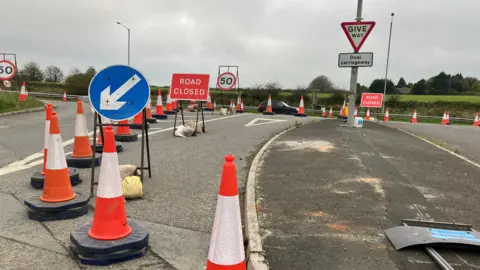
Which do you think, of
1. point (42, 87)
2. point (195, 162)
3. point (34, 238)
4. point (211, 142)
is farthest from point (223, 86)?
point (42, 87)

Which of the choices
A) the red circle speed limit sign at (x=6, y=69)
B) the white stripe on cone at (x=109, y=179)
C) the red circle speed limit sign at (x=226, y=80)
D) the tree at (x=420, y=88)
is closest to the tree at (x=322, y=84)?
the tree at (x=420, y=88)

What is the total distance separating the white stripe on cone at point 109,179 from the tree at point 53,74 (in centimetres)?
6677

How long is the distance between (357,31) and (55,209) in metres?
10.1

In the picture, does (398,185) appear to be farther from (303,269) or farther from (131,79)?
(131,79)

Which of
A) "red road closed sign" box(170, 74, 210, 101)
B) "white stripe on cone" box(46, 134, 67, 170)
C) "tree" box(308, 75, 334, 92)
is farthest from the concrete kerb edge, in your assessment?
"tree" box(308, 75, 334, 92)

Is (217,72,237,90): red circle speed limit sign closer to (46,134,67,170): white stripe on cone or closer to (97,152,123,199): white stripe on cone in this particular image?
(46,134,67,170): white stripe on cone

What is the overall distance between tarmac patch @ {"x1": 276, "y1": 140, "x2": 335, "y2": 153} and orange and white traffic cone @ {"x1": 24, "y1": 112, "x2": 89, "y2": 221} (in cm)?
535

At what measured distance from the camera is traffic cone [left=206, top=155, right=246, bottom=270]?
2742 millimetres

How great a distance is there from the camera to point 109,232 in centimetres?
339

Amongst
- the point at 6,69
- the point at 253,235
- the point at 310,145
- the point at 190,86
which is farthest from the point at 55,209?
the point at 6,69

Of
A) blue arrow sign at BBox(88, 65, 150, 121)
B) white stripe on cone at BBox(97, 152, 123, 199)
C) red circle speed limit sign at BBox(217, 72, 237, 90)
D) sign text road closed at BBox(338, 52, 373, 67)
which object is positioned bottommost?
white stripe on cone at BBox(97, 152, 123, 199)

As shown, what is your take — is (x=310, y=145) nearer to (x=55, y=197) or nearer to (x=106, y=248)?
(x=55, y=197)

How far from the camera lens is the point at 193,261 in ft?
10.9

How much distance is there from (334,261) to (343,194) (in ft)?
6.63
